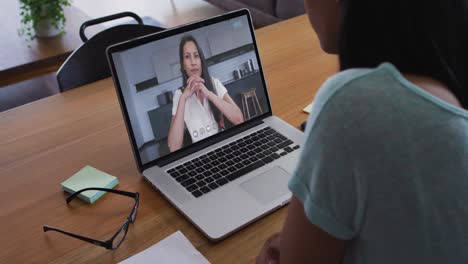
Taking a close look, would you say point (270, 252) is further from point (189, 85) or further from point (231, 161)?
point (189, 85)

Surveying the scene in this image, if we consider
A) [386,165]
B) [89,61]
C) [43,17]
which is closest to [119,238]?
[386,165]

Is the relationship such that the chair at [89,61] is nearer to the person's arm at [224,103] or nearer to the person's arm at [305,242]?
the person's arm at [224,103]

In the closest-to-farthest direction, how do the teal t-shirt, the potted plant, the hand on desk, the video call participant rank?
the teal t-shirt < the hand on desk < the video call participant < the potted plant

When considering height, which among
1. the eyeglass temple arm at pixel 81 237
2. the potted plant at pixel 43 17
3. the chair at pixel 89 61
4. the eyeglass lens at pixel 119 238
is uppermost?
the potted plant at pixel 43 17

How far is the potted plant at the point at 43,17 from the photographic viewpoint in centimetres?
221

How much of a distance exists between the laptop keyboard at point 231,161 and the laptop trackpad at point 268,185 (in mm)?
33

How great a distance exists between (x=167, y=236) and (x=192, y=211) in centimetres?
7

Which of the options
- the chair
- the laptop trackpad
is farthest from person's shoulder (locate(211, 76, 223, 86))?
the chair

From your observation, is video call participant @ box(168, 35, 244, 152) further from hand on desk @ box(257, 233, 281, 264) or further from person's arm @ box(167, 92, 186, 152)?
hand on desk @ box(257, 233, 281, 264)

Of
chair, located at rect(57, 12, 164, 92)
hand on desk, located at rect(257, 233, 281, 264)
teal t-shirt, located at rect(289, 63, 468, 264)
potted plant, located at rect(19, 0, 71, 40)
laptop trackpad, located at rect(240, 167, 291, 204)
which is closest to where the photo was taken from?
teal t-shirt, located at rect(289, 63, 468, 264)

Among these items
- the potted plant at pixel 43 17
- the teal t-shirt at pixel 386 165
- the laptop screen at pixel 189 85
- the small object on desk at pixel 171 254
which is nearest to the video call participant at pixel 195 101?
the laptop screen at pixel 189 85

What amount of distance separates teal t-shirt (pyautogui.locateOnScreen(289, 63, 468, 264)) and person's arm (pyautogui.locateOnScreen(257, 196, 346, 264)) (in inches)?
1.2

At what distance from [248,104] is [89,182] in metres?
0.42

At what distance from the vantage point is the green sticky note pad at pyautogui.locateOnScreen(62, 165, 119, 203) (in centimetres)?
99
